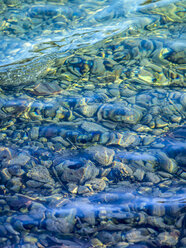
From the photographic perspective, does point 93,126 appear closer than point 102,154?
No

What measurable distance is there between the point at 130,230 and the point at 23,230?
0.80 metres

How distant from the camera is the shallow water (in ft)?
6.00

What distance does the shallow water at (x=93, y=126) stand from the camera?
1828 millimetres

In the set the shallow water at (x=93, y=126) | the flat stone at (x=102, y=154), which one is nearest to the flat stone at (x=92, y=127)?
the shallow water at (x=93, y=126)

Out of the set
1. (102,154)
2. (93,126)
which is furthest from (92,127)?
(102,154)

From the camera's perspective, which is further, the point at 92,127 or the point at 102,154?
the point at 92,127

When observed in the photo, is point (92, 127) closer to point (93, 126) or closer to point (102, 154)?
point (93, 126)

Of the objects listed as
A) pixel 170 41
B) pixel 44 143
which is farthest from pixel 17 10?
pixel 44 143

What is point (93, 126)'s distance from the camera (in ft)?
8.86

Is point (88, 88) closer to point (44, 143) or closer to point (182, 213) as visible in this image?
point (44, 143)

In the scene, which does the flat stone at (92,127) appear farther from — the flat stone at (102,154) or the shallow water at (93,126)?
the flat stone at (102,154)

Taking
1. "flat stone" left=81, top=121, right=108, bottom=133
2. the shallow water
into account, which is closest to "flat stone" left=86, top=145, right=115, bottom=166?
the shallow water

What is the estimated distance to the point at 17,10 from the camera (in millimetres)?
4727

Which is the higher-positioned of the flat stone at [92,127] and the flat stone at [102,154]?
the flat stone at [92,127]
